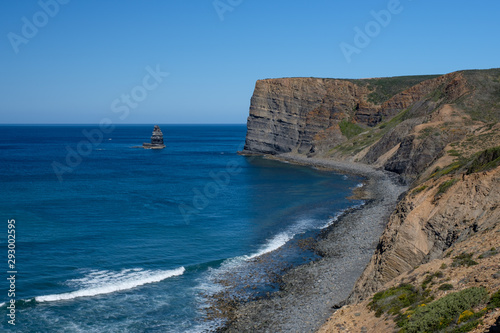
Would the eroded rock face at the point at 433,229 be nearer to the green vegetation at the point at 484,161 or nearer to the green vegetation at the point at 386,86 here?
the green vegetation at the point at 484,161

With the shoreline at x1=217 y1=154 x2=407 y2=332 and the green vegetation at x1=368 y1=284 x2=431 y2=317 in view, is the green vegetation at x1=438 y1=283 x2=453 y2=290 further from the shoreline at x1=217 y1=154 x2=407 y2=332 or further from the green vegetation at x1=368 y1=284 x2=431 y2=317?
the shoreline at x1=217 y1=154 x2=407 y2=332

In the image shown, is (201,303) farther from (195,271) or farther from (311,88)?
(311,88)

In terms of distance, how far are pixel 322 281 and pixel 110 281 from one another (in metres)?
16.0

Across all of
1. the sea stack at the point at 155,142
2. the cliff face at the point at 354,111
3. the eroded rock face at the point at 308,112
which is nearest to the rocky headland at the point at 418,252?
the cliff face at the point at 354,111

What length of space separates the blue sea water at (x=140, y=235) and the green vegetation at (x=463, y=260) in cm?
1491

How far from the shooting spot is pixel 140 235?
44719 millimetres

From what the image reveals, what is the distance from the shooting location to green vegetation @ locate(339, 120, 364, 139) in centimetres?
11919

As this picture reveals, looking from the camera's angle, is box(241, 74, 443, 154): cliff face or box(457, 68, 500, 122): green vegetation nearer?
box(457, 68, 500, 122): green vegetation

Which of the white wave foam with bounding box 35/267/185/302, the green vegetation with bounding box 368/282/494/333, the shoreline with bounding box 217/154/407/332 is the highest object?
the green vegetation with bounding box 368/282/494/333

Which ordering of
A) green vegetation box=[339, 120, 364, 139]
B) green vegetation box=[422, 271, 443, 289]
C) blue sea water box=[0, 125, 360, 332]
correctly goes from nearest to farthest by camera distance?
green vegetation box=[422, 271, 443, 289]
blue sea water box=[0, 125, 360, 332]
green vegetation box=[339, 120, 364, 139]

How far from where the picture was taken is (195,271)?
3538 centimetres

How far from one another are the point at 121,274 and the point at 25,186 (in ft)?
159

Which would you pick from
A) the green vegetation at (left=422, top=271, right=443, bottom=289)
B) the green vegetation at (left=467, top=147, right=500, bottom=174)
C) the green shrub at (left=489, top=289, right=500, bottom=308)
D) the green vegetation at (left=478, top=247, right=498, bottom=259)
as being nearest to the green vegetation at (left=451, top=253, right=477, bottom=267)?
the green vegetation at (left=478, top=247, right=498, bottom=259)

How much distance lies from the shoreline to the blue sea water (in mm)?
2599
